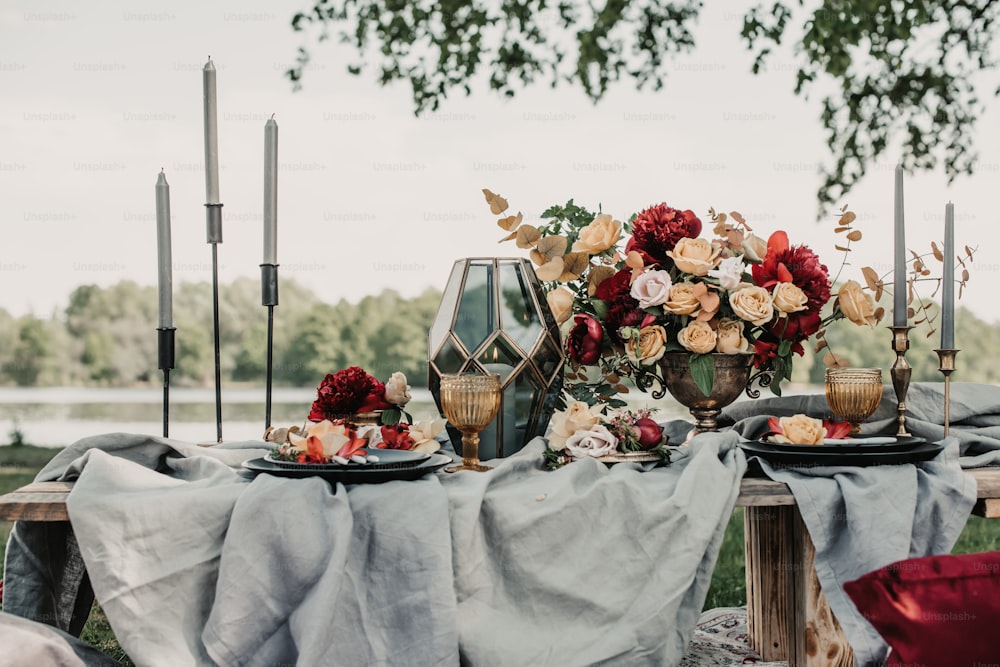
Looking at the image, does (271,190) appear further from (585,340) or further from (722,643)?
(722,643)

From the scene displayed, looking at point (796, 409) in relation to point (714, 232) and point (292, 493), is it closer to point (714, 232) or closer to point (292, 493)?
point (714, 232)

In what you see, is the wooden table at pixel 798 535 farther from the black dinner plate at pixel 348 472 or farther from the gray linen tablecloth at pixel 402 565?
the black dinner plate at pixel 348 472

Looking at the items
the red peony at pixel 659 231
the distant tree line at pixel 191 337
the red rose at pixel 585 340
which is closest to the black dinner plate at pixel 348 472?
the red rose at pixel 585 340

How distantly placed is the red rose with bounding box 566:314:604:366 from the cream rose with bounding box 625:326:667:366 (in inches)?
3.1

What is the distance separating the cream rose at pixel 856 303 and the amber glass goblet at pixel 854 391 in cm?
11

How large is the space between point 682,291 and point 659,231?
0.15 meters

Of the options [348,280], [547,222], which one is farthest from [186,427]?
[547,222]

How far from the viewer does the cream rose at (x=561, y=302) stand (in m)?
2.02

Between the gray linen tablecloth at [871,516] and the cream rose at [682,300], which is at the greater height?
the cream rose at [682,300]

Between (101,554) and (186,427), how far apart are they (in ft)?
18.3

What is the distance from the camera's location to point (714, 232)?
2.03m

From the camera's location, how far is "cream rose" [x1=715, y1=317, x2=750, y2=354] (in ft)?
6.34

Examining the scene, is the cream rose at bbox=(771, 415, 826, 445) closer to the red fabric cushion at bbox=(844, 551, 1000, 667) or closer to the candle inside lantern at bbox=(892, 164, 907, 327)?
the candle inside lantern at bbox=(892, 164, 907, 327)

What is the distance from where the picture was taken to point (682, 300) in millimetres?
1914
